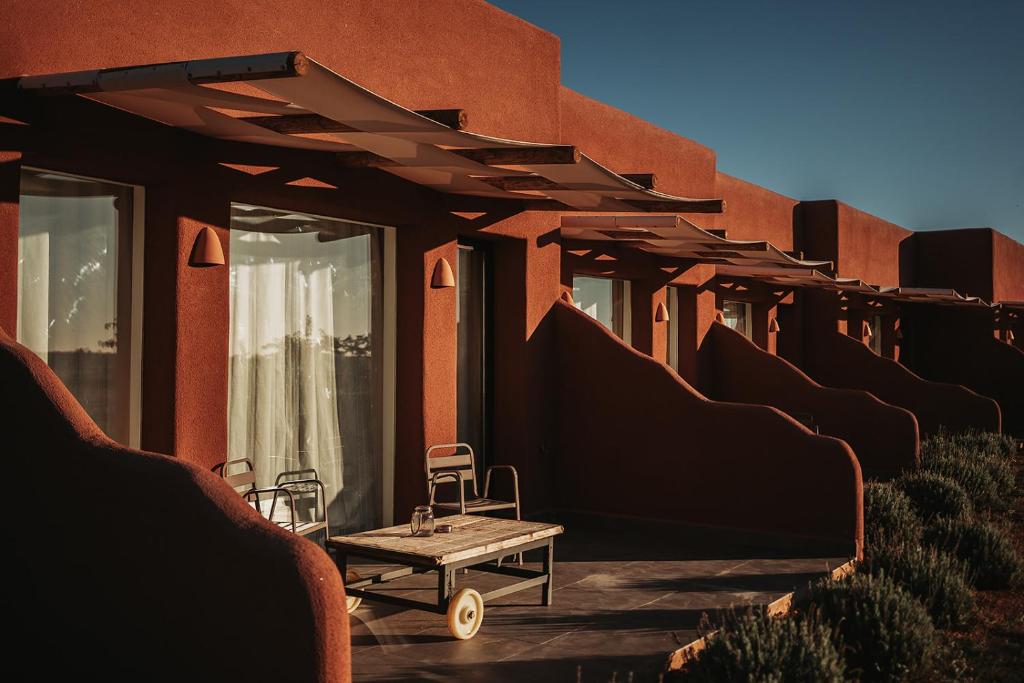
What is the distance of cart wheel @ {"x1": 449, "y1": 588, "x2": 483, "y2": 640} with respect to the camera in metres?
6.32

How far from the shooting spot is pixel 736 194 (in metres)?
17.3

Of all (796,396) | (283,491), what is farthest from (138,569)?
(796,396)

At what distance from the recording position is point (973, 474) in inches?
523

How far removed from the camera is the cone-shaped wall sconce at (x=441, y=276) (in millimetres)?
8977

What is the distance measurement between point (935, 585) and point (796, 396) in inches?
303

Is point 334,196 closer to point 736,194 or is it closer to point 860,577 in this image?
point 860,577

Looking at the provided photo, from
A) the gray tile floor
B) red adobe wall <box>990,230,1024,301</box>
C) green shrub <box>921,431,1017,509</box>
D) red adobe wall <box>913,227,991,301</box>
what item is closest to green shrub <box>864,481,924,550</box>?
the gray tile floor

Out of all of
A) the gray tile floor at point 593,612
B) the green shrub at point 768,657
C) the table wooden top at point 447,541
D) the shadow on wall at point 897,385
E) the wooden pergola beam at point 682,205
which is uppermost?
the wooden pergola beam at point 682,205

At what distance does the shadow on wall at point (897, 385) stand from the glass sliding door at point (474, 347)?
1147 cm

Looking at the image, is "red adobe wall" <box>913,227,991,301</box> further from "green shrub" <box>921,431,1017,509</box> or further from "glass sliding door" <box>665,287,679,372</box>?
"glass sliding door" <box>665,287,679,372</box>

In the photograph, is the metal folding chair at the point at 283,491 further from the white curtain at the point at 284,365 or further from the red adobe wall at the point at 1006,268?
the red adobe wall at the point at 1006,268

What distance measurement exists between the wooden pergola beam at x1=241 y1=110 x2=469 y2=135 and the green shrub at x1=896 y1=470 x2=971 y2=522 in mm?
8020

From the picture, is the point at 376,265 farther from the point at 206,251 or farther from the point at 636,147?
the point at 636,147

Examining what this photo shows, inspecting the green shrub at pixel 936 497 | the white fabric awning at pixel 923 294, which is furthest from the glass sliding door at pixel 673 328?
the white fabric awning at pixel 923 294
